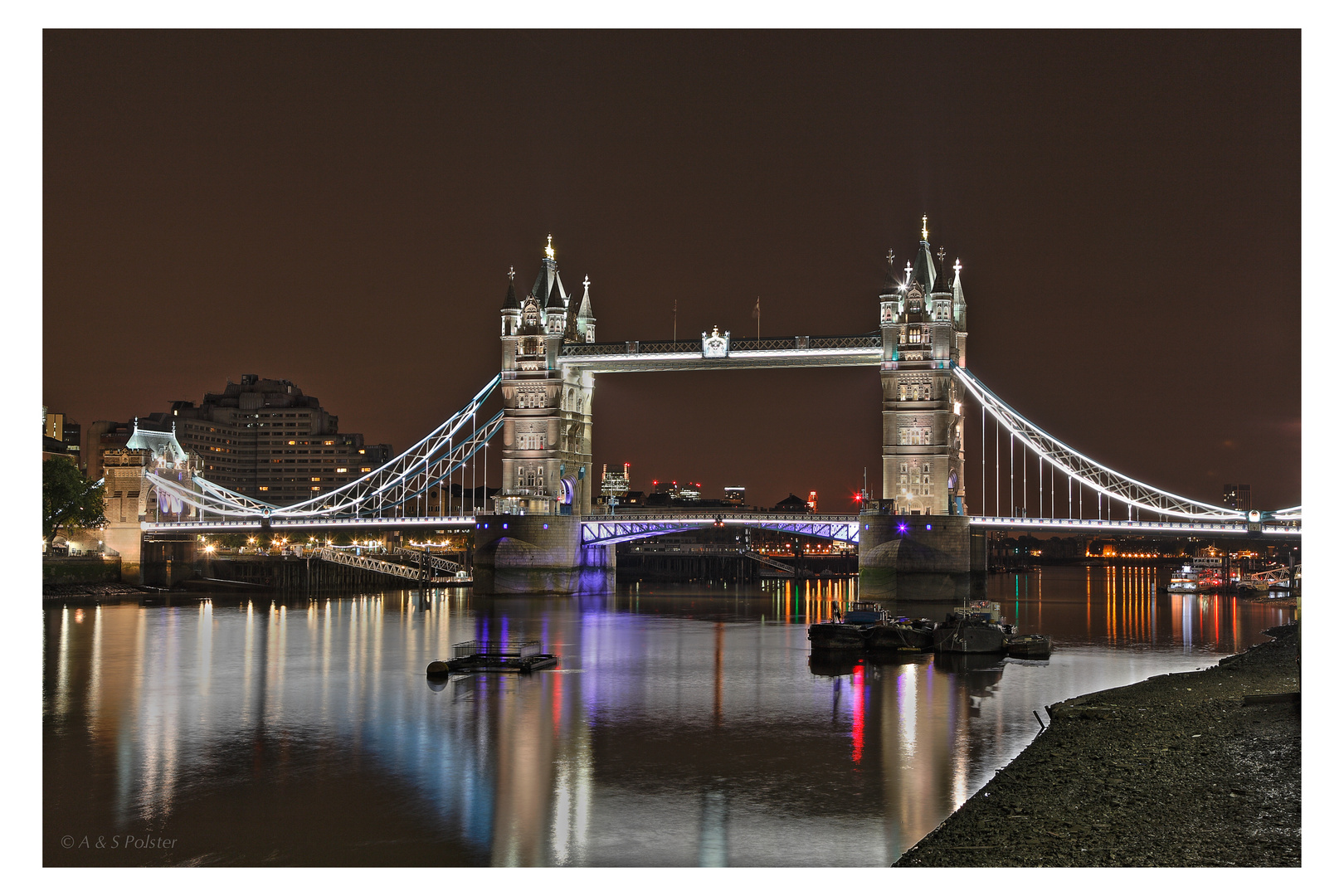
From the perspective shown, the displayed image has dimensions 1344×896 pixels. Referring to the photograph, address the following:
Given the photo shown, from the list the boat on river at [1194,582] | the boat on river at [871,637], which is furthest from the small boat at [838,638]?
the boat on river at [1194,582]

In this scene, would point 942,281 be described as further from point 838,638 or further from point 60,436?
point 60,436

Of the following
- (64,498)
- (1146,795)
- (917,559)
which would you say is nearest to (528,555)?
(917,559)

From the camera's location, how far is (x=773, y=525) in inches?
2391

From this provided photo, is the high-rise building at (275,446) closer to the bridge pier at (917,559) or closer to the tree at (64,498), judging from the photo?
the tree at (64,498)

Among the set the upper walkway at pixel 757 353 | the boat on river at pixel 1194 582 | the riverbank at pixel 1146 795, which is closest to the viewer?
the riverbank at pixel 1146 795

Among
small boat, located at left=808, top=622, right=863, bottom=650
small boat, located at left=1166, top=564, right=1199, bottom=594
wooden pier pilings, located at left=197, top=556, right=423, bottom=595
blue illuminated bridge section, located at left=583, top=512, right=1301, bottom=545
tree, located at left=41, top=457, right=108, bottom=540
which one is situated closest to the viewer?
small boat, located at left=808, top=622, right=863, bottom=650

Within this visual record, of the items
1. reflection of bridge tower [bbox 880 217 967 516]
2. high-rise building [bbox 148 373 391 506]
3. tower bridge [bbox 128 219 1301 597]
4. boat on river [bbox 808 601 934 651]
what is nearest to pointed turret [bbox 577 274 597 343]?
tower bridge [bbox 128 219 1301 597]

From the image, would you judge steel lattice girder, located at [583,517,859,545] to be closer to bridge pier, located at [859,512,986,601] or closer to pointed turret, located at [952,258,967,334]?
bridge pier, located at [859,512,986,601]

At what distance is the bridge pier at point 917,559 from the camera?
177 feet

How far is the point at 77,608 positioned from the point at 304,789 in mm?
40673

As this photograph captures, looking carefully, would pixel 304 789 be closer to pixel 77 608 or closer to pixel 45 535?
pixel 77 608

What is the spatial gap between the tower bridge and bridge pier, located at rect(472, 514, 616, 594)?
7cm

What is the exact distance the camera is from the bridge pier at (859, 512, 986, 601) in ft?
177

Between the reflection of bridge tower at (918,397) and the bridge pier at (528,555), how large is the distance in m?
15.2
